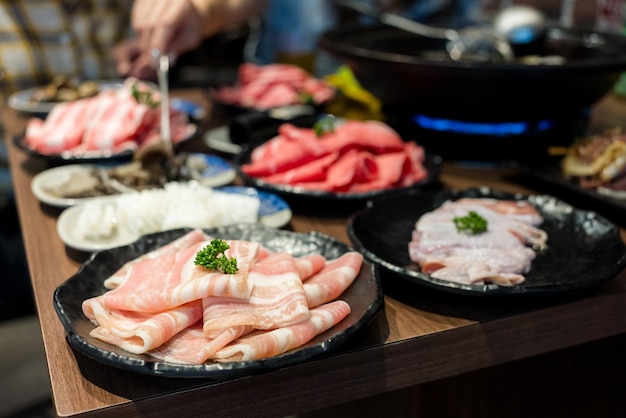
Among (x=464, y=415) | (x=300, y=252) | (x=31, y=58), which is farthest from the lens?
(x=31, y=58)

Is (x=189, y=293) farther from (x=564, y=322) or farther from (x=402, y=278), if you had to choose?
(x=564, y=322)

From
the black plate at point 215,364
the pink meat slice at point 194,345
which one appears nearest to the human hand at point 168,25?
the black plate at point 215,364

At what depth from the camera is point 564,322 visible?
1244mm

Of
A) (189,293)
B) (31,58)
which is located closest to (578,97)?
(189,293)

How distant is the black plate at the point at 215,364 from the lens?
96cm

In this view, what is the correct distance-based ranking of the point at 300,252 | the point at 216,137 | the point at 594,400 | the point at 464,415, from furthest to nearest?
the point at 216,137
the point at 594,400
the point at 464,415
the point at 300,252

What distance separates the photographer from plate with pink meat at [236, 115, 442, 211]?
169cm

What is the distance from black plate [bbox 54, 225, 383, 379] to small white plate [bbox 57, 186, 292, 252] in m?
0.10

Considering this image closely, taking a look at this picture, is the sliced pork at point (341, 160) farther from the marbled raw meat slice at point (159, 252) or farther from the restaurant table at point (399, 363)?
the marbled raw meat slice at point (159, 252)

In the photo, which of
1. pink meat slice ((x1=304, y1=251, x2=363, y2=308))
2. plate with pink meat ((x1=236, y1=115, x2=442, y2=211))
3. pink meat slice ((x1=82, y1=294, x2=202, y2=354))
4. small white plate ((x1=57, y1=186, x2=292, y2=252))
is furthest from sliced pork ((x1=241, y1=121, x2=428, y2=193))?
pink meat slice ((x1=82, y1=294, x2=202, y2=354))

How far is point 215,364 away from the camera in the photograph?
967 millimetres

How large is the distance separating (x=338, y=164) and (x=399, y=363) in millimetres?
770

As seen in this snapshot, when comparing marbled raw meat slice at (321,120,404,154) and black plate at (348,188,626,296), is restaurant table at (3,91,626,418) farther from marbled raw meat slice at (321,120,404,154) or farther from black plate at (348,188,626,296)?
marbled raw meat slice at (321,120,404,154)

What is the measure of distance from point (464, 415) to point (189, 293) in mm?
816
